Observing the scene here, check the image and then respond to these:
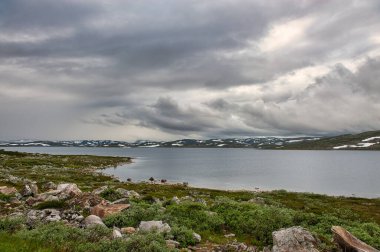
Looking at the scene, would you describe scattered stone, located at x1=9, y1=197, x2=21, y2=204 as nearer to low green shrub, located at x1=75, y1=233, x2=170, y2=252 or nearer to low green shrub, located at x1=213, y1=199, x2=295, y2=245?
low green shrub, located at x1=213, y1=199, x2=295, y2=245

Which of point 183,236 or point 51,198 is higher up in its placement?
point 51,198

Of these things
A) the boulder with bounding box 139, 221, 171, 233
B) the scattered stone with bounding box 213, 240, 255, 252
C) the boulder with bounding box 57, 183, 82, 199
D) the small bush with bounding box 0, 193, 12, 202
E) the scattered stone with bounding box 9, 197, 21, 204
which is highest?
the boulder with bounding box 57, 183, 82, 199

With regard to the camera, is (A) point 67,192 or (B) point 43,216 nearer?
(B) point 43,216

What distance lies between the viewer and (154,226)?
17.4 metres

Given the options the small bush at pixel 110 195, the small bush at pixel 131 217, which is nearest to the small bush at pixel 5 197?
the small bush at pixel 110 195

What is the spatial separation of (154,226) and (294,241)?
655 centimetres

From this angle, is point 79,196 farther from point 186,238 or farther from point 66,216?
point 186,238

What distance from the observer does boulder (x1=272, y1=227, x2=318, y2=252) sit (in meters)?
14.4

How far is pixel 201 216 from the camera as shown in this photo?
2052 centimetres

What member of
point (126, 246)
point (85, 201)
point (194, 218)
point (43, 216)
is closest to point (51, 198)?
point (85, 201)

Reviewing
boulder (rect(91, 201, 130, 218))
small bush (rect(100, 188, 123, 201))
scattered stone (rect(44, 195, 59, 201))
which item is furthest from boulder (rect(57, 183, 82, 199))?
boulder (rect(91, 201, 130, 218))

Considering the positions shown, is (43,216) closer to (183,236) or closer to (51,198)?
(51,198)

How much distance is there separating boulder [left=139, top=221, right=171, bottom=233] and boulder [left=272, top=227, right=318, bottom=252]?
5119 millimetres

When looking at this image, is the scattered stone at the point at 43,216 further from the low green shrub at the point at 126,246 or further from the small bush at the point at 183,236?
the small bush at the point at 183,236
